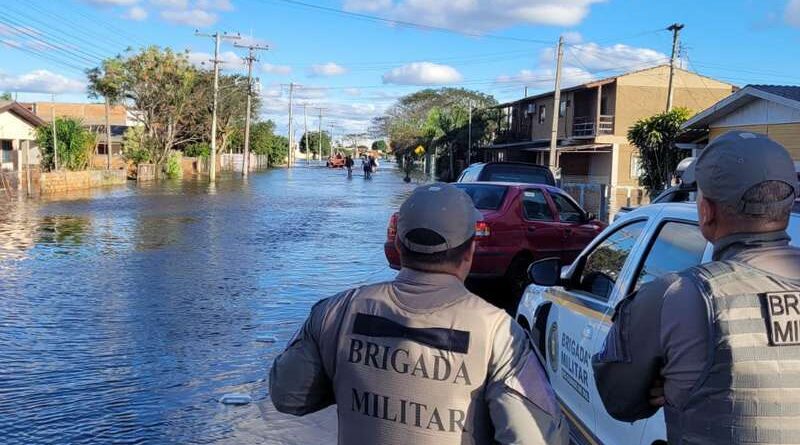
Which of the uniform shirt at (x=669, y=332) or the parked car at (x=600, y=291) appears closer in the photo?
the uniform shirt at (x=669, y=332)

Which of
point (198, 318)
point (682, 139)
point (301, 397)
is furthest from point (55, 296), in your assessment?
point (682, 139)

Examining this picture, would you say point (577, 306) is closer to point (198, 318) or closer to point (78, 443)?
point (78, 443)

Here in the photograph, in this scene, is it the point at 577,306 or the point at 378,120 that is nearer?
the point at 577,306

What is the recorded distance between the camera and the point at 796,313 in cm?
175

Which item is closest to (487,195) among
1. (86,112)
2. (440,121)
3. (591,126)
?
(591,126)

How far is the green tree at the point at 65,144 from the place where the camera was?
116ft

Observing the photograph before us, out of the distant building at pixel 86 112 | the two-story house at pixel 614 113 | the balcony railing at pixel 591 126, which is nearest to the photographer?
the two-story house at pixel 614 113

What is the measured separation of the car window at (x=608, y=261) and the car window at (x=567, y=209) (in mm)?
5992

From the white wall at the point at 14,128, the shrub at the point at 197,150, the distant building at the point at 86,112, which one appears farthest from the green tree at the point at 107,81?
the distant building at the point at 86,112

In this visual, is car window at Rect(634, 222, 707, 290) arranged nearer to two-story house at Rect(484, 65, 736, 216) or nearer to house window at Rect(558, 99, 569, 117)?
two-story house at Rect(484, 65, 736, 216)

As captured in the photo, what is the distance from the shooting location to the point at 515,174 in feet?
47.4

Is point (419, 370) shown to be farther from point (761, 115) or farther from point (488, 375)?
point (761, 115)

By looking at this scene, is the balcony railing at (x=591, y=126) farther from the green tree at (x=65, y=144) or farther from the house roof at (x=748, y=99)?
the green tree at (x=65, y=144)

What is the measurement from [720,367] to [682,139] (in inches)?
919
